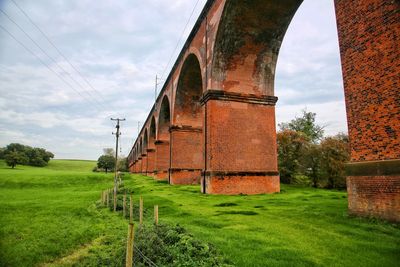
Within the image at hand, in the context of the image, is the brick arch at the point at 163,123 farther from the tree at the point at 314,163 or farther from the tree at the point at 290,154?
the tree at the point at 314,163

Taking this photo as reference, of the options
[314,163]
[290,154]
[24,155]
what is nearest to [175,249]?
[314,163]

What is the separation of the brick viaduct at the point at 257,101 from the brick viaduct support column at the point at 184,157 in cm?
7

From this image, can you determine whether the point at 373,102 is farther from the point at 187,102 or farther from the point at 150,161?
the point at 150,161

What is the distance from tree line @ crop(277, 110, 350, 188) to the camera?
1986cm

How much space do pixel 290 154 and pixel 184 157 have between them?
368 inches

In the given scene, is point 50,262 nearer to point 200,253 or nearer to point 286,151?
point 200,253

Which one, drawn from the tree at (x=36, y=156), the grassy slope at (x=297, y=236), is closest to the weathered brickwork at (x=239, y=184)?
the grassy slope at (x=297, y=236)

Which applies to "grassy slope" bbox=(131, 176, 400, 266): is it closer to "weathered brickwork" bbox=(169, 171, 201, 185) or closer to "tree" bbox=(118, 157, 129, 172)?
"weathered brickwork" bbox=(169, 171, 201, 185)

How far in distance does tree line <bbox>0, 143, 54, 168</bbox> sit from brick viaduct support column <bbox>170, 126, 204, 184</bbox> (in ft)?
137

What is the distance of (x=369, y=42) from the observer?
18.0 feet

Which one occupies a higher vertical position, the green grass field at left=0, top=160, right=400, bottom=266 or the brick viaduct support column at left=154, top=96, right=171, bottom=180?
the brick viaduct support column at left=154, top=96, right=171, bottom=180

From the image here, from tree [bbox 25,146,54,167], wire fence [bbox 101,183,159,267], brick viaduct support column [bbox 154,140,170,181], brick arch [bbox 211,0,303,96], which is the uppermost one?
brick arch [bbox 211,0,303,96]

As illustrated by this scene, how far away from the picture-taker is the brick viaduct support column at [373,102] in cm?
493

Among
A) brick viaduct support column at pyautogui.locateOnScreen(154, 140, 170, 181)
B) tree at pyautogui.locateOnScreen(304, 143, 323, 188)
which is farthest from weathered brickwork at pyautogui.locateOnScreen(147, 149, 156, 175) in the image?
tree at pyautogui.locateOnScreen(304, 143, 323, 188)
